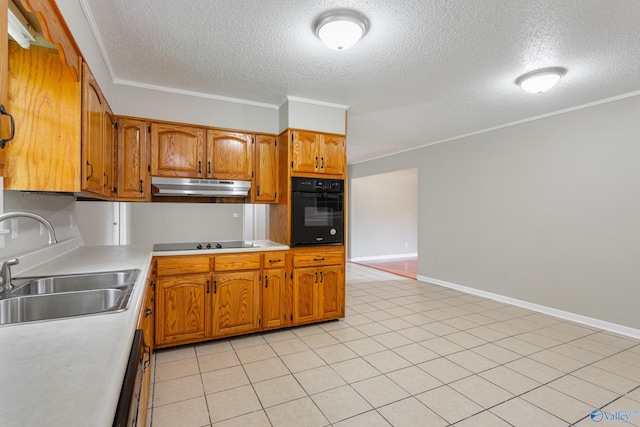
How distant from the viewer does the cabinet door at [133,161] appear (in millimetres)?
2943

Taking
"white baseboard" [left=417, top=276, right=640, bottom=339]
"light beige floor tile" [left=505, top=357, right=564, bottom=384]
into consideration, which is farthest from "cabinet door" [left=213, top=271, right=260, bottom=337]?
"white baseboard" [left=417, top=276, right=640, bottom=339]

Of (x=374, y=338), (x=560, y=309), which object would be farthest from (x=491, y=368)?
(x=560, y=309)

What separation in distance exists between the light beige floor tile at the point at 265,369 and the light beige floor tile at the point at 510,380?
1567 millimetres

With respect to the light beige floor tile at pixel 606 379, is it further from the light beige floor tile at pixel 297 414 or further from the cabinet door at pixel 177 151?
the cabinet door at pixel 177 151

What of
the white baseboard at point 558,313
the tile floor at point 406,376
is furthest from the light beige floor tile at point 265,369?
the white baseboard at point 558,313

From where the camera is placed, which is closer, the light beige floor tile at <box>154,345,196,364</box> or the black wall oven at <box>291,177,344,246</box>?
the light beige floor tile at <box>154,345,196,364</box>

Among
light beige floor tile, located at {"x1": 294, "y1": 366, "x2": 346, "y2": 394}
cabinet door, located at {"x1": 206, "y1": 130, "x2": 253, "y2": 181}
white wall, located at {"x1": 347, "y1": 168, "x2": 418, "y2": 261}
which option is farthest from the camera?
white wall, located at {"x1": 347, "y1": 168, "x2": 418, "y2": 261}

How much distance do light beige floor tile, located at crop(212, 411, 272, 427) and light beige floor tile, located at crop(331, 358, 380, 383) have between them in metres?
0.69

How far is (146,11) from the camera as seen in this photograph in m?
1.97

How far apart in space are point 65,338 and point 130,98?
2.68 metres

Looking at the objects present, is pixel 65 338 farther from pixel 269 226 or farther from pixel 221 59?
pixel 269 226

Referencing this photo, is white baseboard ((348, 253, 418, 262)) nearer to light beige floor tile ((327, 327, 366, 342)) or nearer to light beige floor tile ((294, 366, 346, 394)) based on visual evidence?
light beige floor tile ((327, 327, 366, 342))

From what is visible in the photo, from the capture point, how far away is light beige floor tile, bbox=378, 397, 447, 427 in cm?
191

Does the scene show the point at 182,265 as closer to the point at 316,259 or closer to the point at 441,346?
the point at 316,259
